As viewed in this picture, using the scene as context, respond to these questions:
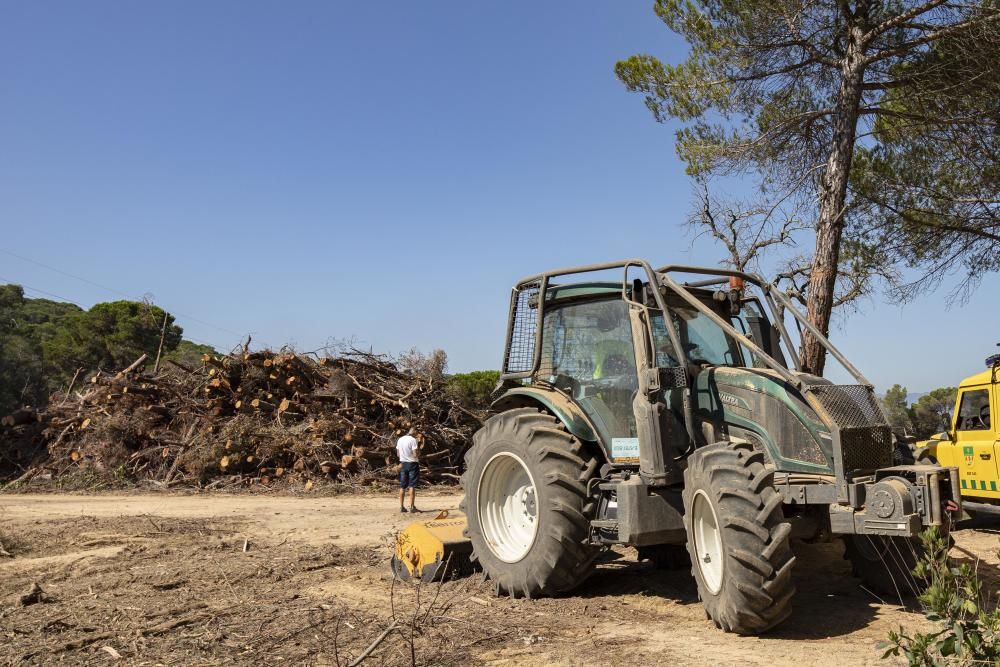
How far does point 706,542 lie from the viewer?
532 cm

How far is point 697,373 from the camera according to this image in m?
6.03

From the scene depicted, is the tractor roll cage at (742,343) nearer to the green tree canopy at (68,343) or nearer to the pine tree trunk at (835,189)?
the pine tree trunk at (835,189)

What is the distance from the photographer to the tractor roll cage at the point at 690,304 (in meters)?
5.84

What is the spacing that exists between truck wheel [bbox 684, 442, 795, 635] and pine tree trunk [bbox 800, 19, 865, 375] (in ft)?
22.0

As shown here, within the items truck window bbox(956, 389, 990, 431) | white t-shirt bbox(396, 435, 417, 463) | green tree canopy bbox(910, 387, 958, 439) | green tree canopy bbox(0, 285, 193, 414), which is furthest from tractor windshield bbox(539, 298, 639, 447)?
green tree canopy bbox(0, 285, 193, 414)

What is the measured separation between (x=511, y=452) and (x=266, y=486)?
11.1m

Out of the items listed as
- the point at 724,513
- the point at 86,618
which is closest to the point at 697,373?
the point at 724,513

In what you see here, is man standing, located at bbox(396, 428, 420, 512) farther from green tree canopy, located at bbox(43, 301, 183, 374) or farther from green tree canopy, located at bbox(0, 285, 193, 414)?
green tree canopy, located at bbox(43, 301, 183, 374)

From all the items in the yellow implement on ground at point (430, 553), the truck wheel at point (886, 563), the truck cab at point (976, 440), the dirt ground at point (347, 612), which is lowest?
the dirt ground at point (347, 612)

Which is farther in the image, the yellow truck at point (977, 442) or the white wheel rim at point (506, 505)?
the yellow truck at point (977, 442)

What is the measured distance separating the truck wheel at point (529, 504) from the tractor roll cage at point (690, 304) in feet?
2.34

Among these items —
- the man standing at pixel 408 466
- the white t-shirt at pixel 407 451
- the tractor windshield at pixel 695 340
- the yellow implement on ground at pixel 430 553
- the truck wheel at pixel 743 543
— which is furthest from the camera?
the white t-shirt at pixel 407 451

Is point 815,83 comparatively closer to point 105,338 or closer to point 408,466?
point 408,466

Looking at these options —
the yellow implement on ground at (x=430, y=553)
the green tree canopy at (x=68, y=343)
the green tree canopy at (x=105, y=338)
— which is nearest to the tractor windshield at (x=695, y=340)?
the yellow implement on ground at (x=430, y=553)
